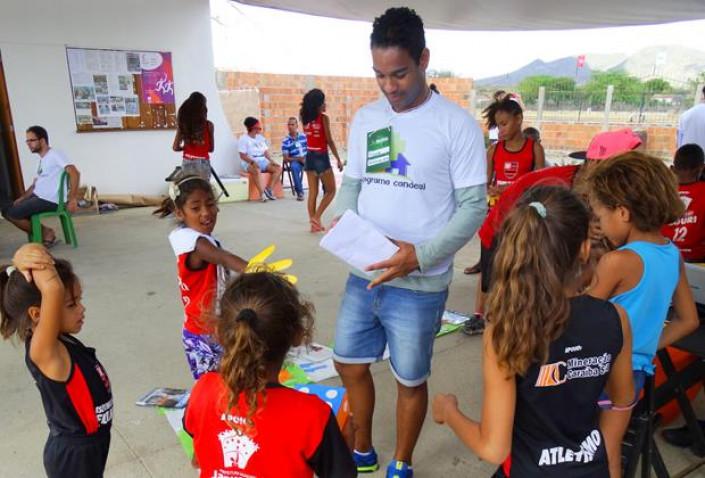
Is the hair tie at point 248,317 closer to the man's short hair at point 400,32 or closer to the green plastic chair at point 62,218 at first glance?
the man's short hair at point 400,32

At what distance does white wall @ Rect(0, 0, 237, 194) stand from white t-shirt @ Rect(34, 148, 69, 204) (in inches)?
80.3

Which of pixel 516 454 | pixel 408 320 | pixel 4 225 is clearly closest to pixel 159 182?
pixel 4 225

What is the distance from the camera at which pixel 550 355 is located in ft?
3.77

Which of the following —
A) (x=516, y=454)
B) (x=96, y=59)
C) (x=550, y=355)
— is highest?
(x=96, y=59)

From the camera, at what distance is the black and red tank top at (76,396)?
1463mm

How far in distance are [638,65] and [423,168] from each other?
49155 mm

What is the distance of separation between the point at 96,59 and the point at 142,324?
5.33 m

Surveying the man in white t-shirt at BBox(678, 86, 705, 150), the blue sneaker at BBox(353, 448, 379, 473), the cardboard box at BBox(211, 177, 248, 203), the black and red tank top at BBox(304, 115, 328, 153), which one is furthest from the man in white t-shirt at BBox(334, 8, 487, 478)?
the cardboard box at BBox(211, 177, 248, 203)

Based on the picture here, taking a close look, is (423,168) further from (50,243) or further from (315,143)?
(50,243)

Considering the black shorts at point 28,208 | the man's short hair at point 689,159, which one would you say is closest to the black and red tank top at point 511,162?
the man's short hair at point 689,159

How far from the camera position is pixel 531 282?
3.66ft

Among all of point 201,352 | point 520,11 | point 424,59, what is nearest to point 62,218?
point 201,352

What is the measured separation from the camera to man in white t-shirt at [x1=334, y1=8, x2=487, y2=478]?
1.73 meters

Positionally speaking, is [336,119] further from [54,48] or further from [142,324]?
[142,324]
